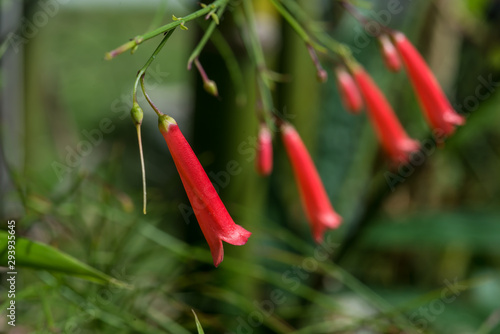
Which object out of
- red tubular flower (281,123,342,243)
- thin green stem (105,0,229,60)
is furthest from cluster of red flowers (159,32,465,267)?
thin green stem (105,0,229,60)

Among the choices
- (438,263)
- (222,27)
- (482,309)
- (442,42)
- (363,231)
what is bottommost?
(438,263)

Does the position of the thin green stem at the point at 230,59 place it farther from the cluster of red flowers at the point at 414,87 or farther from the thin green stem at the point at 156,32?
the thin green stem at the point at 156,32

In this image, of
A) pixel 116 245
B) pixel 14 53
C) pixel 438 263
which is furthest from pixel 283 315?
pixel 438 263

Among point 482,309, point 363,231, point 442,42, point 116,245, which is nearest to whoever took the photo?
point 116,245

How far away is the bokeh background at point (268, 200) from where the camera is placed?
0.61 metres

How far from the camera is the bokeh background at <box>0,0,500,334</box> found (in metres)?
0.61

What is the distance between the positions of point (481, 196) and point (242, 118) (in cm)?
89

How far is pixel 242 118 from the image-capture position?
710 millimetres

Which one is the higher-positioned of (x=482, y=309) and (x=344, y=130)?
(x=344, y=130)

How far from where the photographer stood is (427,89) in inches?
23.6

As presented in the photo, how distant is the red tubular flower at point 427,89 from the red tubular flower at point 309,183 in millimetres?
133

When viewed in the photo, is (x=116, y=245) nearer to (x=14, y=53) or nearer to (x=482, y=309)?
(x=14, y=53)

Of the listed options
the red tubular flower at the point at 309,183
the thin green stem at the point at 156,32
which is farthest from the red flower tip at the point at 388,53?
the thin green stem at the point at 156,32

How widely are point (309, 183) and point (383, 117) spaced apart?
0.12 metres
